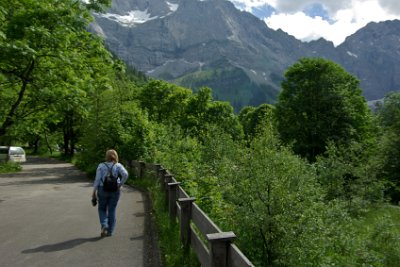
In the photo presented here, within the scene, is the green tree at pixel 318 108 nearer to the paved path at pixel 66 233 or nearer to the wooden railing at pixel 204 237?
the paved path at pixel 66 233

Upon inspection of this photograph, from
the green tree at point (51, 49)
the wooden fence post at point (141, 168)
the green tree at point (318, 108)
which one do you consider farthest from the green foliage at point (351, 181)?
the green tree at point (318, 108)

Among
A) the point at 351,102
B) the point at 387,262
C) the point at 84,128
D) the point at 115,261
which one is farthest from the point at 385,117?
the point at 115,261

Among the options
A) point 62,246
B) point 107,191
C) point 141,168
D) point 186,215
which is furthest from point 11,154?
point 186,215

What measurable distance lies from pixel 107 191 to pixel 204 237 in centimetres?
311

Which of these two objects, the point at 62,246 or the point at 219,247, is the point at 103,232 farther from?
the point at 219,247

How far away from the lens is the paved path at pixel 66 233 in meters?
7.08

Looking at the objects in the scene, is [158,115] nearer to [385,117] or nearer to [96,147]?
[96,147]

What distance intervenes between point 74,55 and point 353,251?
9.06 metres

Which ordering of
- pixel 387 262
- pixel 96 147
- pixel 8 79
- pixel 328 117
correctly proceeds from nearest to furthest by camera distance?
1. pixel 387 262
2. pixel 8 79
3. pixel 96 147
4. pixel 328 117

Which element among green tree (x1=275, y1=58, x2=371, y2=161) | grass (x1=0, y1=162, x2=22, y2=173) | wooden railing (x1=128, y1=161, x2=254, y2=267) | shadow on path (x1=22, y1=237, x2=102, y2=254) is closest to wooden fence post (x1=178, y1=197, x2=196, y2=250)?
wooden railing (x1=128, y1=161, x2=254, y2=267)

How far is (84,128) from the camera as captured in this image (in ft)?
83.6

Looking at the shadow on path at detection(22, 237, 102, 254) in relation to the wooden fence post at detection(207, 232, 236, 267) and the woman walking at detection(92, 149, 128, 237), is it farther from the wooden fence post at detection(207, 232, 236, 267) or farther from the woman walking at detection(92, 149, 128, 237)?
the wooden fence post at detection(207, 232, 236, 267)

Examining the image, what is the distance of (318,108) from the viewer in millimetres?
35875

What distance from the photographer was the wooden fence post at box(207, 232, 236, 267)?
4.61 meters
